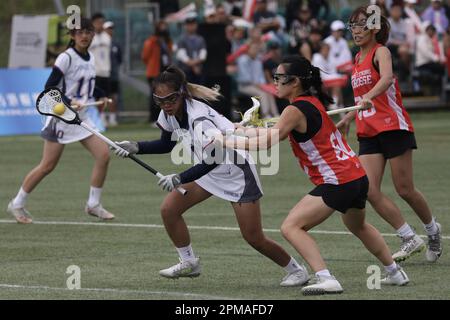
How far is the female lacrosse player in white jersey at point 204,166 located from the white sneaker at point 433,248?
1864 mm

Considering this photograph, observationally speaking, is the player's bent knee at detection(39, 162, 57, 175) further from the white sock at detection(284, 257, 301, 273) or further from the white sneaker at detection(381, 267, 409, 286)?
the white sneaker at detection(381, 267, 409, 286)

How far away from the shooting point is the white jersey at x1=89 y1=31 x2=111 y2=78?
2872cm

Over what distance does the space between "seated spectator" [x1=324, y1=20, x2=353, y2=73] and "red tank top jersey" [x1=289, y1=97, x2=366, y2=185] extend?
20.0m

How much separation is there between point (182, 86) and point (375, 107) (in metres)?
2.43

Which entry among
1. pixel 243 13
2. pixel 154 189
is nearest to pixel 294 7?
pixel 243 13

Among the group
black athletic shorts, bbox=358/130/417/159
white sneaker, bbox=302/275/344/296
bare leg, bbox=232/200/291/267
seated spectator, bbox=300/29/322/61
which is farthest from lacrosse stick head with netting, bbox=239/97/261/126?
seated spectator, bbox=300/29/322/61

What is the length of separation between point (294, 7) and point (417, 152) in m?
9.92

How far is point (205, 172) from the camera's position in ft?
32.7

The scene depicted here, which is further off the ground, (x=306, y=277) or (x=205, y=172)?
(x=205, y=172)

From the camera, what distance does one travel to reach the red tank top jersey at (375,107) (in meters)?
11.7
